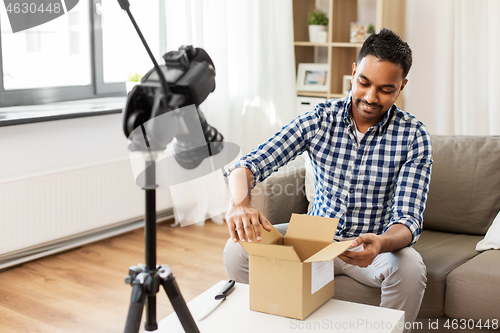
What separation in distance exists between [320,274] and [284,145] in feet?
1.88

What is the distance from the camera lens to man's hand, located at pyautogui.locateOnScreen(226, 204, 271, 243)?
126 cm

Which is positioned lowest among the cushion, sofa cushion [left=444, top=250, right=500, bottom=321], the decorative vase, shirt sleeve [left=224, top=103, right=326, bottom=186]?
sofa cushion [left=444, top=250, right=500, bottom=321]

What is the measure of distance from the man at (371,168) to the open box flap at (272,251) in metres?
0.25

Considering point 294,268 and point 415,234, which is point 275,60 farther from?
point 294,268

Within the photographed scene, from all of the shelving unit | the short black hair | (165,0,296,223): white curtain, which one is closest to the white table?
the short black hair

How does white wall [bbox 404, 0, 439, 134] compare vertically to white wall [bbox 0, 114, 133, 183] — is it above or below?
above

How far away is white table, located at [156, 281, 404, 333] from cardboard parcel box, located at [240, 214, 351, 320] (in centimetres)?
2

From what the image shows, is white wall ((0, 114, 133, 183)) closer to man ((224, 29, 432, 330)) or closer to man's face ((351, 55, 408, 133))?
man ((224, 29, 432, 330))

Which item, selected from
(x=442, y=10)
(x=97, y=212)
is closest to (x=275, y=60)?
(x=442, y=10)

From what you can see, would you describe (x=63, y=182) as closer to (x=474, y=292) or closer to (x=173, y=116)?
(x=474, y=292)

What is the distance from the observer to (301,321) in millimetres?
1172

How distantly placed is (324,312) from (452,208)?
3.27 feet

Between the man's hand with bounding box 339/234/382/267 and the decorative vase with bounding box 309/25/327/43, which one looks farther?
the decorative vase with bounding box 309/25/327/43

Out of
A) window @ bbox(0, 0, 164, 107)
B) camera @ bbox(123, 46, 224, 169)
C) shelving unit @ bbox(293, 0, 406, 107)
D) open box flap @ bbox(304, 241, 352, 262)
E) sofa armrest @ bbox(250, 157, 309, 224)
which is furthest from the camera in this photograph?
shelving unit @ bbox(293, 0, 406, 107)
